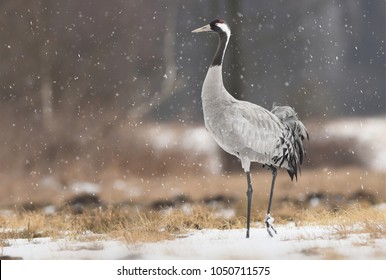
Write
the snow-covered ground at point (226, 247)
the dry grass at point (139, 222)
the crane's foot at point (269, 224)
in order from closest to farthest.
A: the snow-covered ground at point (226, 247) → the crane's foot at point (269, 224) → the dry grass at point (139, 222)

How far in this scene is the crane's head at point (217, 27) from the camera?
461 centimetres

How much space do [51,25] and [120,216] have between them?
1700 millimetres

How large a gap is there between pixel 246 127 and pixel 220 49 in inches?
25.7

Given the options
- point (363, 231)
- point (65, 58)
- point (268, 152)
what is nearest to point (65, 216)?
point (65, 58)

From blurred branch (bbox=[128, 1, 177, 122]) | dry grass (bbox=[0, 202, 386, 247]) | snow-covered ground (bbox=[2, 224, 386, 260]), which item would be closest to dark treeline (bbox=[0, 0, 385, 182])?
blurred branch (bbox=[128, 1, 177, 122])

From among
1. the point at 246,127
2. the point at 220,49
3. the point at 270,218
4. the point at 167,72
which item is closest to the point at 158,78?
the point at 167,72

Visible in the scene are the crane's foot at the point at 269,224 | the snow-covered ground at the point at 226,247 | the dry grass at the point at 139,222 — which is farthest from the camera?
the dry grass at the point at 139,222

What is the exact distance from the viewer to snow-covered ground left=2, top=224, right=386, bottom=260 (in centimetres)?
429

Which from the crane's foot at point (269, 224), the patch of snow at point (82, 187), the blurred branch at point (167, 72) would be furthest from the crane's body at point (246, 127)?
the patch of snow at point (82, 187)

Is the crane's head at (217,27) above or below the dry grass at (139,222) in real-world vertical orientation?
above

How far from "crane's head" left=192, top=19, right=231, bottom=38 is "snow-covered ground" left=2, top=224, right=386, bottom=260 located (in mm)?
1517

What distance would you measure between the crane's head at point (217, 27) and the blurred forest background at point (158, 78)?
0.17 m

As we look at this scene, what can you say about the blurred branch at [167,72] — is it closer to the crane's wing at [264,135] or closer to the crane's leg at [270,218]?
the crane's wing at [264,135]

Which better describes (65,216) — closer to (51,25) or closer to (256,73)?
(51,25)
